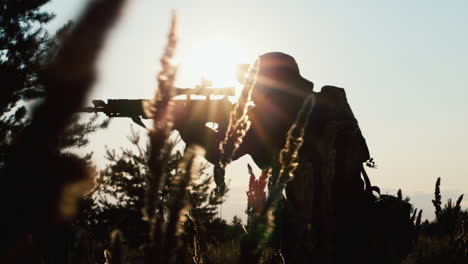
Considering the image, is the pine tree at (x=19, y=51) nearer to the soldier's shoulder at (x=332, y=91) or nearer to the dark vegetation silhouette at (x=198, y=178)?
the dark vegetation silhouette at (x=198, y=178)

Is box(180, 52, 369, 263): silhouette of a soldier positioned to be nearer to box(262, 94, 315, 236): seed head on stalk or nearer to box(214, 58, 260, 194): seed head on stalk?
box(262, 94, 315, 236): seed head on stalk

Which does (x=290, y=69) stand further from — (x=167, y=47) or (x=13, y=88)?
(x=13, y=88)

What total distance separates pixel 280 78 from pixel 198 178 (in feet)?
19.7

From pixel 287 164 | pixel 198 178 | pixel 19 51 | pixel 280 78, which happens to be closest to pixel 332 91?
pixel 280 78

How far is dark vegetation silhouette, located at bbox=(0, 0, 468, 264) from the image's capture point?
0.32 meters

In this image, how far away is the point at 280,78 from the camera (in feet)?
21.2

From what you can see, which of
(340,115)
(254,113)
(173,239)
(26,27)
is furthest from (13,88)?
(173,239)

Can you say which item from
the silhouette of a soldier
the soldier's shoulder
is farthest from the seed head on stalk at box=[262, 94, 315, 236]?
the soldier's shoulder

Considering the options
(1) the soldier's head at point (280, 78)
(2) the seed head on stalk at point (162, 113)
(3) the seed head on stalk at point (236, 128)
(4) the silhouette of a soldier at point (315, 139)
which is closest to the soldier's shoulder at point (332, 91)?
(4) the silhouette of a soldier at point (315, 139)

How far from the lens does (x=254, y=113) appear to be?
6684mm

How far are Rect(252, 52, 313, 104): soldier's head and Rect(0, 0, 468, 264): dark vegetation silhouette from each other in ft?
0.05

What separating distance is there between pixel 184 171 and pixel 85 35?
28 cm

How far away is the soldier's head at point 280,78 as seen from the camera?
21.1ft

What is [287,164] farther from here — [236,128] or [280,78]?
[280,78]
